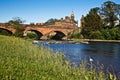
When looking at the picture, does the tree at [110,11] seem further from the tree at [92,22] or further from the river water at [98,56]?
the river water at [98,56]

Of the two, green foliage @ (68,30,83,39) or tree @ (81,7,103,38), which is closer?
tree @ (81,7,103,38)

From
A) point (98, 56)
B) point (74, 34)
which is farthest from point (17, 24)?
point (98, 56)

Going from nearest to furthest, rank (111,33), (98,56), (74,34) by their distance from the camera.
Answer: (98,56) < (111,33) < (74,34)

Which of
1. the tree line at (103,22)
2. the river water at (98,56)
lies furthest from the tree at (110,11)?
the river water at (98,56)

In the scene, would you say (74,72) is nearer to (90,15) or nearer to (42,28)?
(90,15)

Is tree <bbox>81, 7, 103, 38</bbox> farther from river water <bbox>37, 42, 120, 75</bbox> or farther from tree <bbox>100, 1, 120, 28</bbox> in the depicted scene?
river water <bbox>37, 42, 120, 75</bbox>

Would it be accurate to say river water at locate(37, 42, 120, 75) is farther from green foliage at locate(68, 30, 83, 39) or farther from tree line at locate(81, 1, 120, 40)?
green foliage at locate(68, 30, 83, 39)

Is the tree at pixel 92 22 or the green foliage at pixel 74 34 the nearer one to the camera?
the tree at pixel 92 22

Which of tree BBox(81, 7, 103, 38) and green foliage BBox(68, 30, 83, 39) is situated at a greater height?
tree BBox(81, 7, 103, 38)

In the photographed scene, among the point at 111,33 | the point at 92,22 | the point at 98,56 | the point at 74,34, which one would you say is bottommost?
the point at 98,56

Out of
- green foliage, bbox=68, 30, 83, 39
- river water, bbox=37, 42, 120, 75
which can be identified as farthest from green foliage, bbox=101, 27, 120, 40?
river water, bbox=37, 42, 120, 75

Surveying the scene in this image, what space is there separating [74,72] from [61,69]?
41.3 inches

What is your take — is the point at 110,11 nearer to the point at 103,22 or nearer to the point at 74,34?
the point at 103,22

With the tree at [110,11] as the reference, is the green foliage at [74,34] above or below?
below
